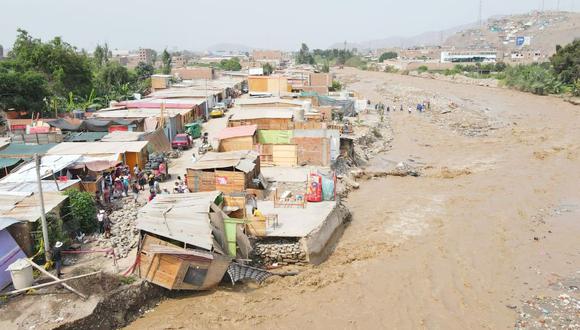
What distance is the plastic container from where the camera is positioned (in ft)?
31.0

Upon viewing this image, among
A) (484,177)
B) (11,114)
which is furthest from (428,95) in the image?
(11,114)

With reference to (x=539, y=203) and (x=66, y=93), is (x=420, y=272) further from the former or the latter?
(x=66, y=93)

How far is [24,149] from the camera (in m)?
17.7

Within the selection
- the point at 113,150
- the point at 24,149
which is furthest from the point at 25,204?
the point at 24,149

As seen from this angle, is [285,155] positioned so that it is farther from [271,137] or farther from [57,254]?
[57,254]

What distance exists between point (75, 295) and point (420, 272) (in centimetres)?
842

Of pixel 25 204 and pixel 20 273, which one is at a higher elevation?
pixel 25 204

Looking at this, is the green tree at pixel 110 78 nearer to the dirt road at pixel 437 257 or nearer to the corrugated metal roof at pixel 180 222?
the dirt road at pixel 437 257

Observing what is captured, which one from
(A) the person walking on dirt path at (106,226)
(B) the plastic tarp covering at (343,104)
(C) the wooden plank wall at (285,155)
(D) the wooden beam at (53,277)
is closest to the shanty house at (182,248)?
(D) the wooden beam at (53,277)

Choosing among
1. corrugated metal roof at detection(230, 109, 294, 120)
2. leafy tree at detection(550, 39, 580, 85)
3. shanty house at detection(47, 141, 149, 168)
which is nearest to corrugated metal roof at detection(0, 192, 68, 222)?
shanty house at detection(47, 141, 149, 168)

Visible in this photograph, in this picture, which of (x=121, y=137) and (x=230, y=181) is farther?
(x=121, y=137)

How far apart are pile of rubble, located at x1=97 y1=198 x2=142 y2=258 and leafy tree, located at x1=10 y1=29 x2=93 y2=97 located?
24287 mm

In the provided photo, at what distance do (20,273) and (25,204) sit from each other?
8.61 ft

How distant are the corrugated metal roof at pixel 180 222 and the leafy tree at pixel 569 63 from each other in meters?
51.9
